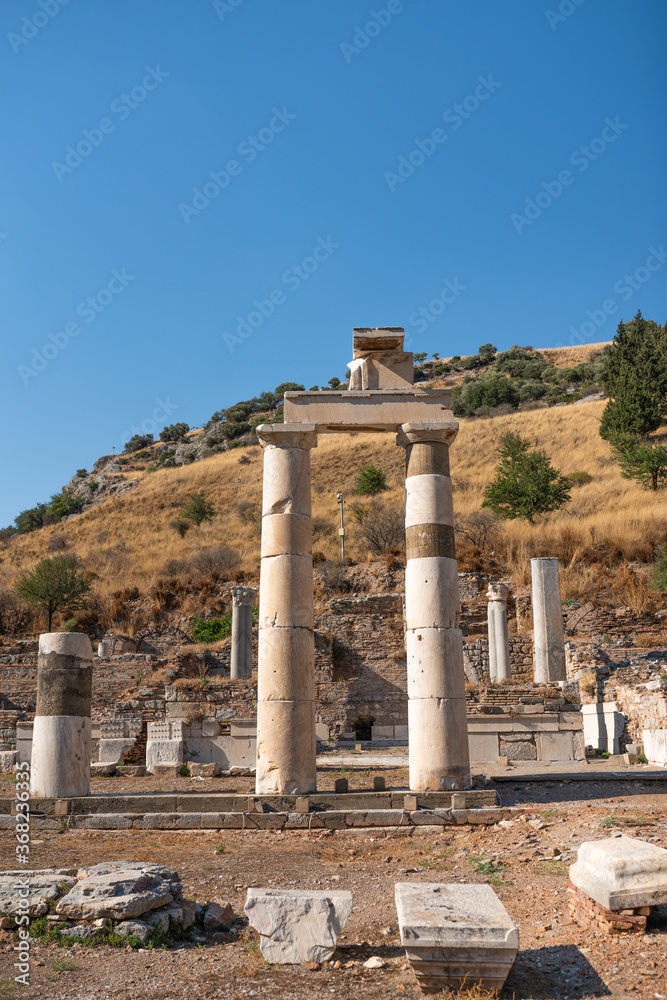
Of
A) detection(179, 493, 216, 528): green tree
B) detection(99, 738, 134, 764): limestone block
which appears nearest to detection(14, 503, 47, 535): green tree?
detection(179, 493, 216, 528): green tree

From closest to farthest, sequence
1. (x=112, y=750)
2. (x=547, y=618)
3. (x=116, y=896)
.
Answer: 1. (x=116, y=896)
2. (x=112, y=750)
3. (x=547, y=618)

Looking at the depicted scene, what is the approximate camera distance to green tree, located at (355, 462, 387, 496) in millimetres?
46969

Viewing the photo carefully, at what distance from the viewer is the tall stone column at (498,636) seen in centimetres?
2386

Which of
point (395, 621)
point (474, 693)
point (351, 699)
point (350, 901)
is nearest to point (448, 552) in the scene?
point (350, 901)

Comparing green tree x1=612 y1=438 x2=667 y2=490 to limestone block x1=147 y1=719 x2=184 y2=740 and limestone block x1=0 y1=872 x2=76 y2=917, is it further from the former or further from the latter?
limestone block x1=0 y1=872 x2=76 y2=917

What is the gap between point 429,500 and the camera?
1106 centimetres

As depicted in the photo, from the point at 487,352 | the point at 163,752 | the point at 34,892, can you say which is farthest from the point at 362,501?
the point at 487,352

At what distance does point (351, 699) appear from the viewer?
1018 inches

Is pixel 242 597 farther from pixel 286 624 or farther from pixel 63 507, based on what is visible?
pixel 63 507

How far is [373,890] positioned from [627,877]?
8.81 feet

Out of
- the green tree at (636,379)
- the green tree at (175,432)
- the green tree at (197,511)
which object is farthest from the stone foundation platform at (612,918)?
the green tree at (175,432)

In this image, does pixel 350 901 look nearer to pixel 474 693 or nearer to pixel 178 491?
pixel 474 693

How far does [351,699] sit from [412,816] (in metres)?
16.4

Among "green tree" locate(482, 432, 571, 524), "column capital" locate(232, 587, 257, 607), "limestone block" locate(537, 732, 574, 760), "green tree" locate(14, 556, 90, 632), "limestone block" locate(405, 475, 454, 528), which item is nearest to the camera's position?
"limestone block" locate(405, 475, 454, 528)
